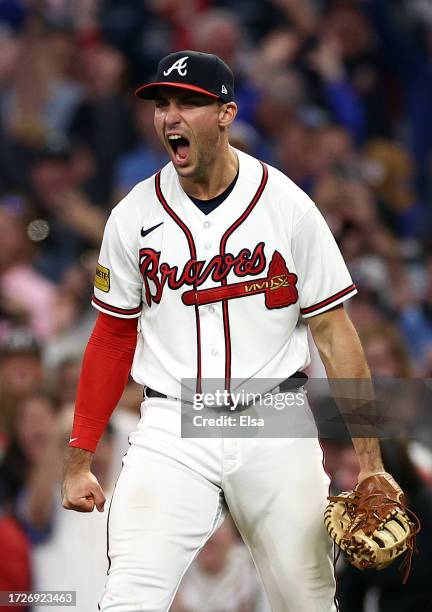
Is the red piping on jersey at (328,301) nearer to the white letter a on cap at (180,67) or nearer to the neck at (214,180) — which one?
the neck at (214,180)

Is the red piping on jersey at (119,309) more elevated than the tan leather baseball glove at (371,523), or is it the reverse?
the red piping on jersey at (119,309)

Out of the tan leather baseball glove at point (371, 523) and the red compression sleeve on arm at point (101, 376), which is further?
the red compression sleeve on arm at point (101, 376)

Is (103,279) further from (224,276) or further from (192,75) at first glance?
(192,75)

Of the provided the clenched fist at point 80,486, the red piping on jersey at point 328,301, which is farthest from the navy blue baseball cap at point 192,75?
the clenched fist at point 80,486

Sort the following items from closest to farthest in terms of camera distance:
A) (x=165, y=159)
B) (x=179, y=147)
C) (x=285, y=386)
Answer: (x=179, y=147), (x=285, y=386), (x=165, y=159)

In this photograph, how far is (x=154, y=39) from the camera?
8.55m

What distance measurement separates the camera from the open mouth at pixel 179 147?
3.56m

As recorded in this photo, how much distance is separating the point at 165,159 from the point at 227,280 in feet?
13.3

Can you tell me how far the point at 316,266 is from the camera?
3.67 meters

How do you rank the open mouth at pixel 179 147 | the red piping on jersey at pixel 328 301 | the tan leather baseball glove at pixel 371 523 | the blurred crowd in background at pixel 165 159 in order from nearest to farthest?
the tan leather baseball glove at pixel 371 523 → the open mouth at pixel 179 147 → the red piping on jersey at pixel 328 301 → the blurred crowd in background at pixel 165 159

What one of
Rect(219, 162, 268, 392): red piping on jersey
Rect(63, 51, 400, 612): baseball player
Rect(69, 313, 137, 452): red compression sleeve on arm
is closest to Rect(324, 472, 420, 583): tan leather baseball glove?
Rect(63, 51, 400, 612): baseball player

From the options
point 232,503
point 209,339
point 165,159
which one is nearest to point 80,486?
point 232,503

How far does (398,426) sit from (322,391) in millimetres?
541

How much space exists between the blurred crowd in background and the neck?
1412mm
